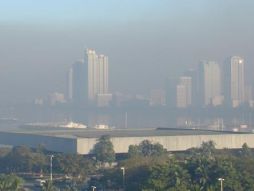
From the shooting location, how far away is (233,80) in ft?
354

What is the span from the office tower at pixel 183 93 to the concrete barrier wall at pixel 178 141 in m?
66.4

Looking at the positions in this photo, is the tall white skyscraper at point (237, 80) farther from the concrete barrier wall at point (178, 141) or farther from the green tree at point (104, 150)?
the green tree at point (104, 150)

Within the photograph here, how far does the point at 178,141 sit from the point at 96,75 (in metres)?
72.8

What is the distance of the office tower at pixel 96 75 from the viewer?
11006cm

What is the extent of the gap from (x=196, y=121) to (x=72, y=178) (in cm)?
6048

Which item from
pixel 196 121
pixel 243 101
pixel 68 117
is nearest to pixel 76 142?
pixel 196 121

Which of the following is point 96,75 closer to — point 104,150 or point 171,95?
point 171,95

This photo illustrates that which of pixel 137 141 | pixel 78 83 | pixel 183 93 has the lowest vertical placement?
pixel 137 141

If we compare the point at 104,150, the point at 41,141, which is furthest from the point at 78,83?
the point at 104,150

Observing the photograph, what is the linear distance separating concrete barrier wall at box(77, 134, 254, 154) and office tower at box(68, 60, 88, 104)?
70700mm

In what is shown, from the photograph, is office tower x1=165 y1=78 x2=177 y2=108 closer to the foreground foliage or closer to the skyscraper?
the skyscraper

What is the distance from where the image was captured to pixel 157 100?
110812 mm

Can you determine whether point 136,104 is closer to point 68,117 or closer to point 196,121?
point 68,117

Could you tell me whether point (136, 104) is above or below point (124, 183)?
above
